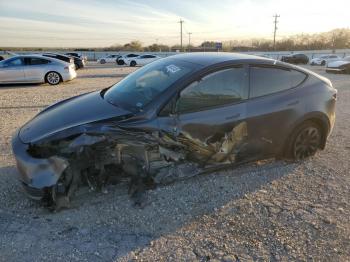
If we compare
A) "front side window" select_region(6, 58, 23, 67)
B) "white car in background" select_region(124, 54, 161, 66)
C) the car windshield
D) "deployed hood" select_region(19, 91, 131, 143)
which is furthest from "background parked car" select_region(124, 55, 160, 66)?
"deployed hood" select_region(19, 91, 131, 143)

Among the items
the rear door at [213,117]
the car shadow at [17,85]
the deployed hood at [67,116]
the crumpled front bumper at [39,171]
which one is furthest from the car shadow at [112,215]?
the car shadow at [17,85]

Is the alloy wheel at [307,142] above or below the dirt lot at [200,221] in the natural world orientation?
above

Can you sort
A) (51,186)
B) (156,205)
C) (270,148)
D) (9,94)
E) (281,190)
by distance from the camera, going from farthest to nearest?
1. (9,94)
2. (270,148)
3. (281,190)
4. (156,205)
5. (51,186)

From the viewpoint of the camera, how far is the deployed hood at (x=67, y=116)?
3.54 meters

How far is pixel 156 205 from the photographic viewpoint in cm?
363

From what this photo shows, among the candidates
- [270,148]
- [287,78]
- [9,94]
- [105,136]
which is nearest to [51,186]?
[105,136]

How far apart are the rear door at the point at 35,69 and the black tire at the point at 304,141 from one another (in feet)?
40.2

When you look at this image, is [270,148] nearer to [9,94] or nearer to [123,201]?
Answer: [123,201]

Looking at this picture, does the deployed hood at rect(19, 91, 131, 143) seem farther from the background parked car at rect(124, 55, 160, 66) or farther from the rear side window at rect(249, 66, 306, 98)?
the background parked car at rect(124, 55, 160, 66)

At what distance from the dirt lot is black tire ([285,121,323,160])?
291mm

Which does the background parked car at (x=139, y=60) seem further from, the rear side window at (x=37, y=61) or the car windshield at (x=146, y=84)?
the car windshield at (x=146, y=84)

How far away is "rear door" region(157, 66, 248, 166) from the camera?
12.5ft

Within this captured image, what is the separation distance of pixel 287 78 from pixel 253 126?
0.94m

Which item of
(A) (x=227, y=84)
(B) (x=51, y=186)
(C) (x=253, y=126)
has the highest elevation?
(A) (x=227, y=84)
